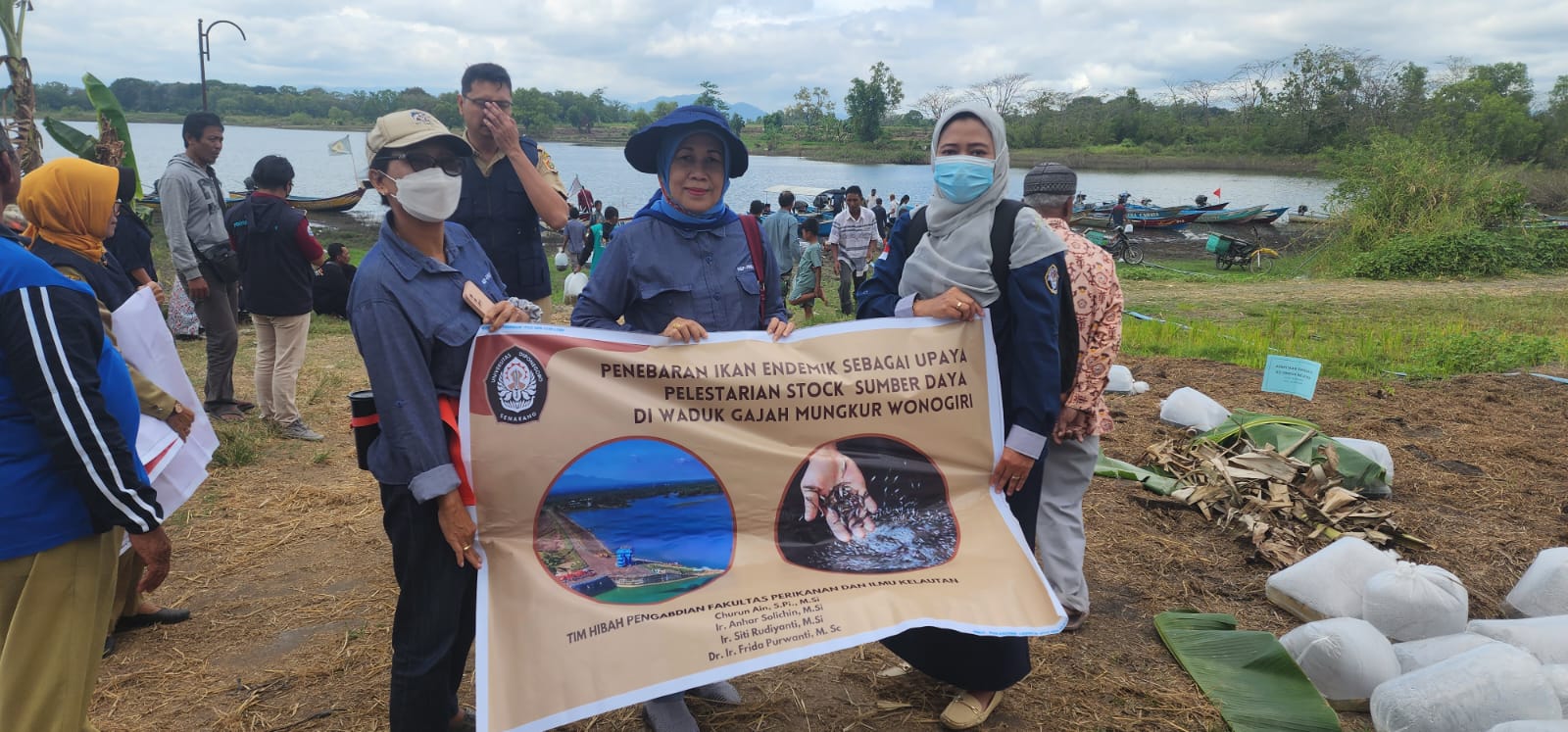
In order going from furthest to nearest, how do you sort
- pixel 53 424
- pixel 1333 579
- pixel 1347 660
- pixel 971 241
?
pixel 1333 579 < pixel 1347 660 < pixel 971 241 < pixel 53 424

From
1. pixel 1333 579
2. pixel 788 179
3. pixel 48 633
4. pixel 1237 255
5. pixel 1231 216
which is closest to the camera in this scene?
pixel 48 633

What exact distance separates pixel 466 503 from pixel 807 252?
9514 millimetres

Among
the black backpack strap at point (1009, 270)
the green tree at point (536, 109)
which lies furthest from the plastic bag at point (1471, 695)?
the green tree at point (536, 109)

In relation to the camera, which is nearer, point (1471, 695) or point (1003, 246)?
point (1471, 695)

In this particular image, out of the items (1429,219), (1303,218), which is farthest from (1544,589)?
(1303,218)

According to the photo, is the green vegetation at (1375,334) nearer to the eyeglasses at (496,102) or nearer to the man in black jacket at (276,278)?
the eyeglasses at (496,102)

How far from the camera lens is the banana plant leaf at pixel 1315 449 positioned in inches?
181

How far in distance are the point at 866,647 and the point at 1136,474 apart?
244 cm

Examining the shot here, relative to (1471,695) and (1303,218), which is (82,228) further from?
(1303,218)

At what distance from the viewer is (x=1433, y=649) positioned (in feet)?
9.55

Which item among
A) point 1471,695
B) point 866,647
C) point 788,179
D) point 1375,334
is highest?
point 788,179

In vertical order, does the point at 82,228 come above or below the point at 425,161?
below

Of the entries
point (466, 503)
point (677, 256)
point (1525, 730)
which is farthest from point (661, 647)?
point (1525, 730)

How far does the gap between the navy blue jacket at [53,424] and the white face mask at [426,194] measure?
0.75 metres
